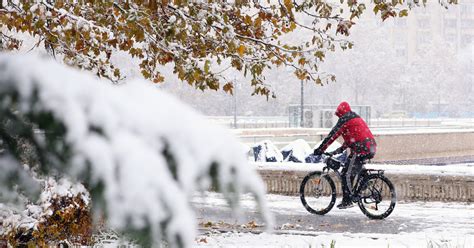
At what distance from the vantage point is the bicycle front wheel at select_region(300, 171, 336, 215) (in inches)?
513

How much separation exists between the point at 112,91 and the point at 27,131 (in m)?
0.15

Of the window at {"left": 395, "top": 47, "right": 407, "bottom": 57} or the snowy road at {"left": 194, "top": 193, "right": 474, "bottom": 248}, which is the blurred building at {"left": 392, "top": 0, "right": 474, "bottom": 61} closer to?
the window at {"left": 395, "top": 47, "right": 407, "bottom": 57}

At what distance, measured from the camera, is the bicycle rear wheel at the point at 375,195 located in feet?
40.8

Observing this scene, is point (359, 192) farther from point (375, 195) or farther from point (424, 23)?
point (424, 23)

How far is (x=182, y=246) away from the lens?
3.36 ft

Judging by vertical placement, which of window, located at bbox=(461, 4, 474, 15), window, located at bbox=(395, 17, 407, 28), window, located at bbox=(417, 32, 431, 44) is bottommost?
window, located at bbox=(417, 32, 431, 44)

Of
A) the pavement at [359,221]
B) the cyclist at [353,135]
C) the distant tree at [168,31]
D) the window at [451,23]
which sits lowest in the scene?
the pavement at [359,221]

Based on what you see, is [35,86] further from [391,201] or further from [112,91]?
[391,201]

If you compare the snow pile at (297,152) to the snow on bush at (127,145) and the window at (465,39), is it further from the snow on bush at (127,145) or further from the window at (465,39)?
the window at (465,39)

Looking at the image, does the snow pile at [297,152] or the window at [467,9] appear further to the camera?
the window at [467,9]

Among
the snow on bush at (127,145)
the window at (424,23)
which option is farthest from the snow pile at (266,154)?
the window at (424,23)

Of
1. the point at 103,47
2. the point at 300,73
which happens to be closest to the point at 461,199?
the point at 300,73

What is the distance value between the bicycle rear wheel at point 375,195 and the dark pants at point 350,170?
18 centimetres

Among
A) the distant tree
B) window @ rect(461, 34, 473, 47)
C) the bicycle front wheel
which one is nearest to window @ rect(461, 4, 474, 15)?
window @ rect(461, 34, 473, 47)
